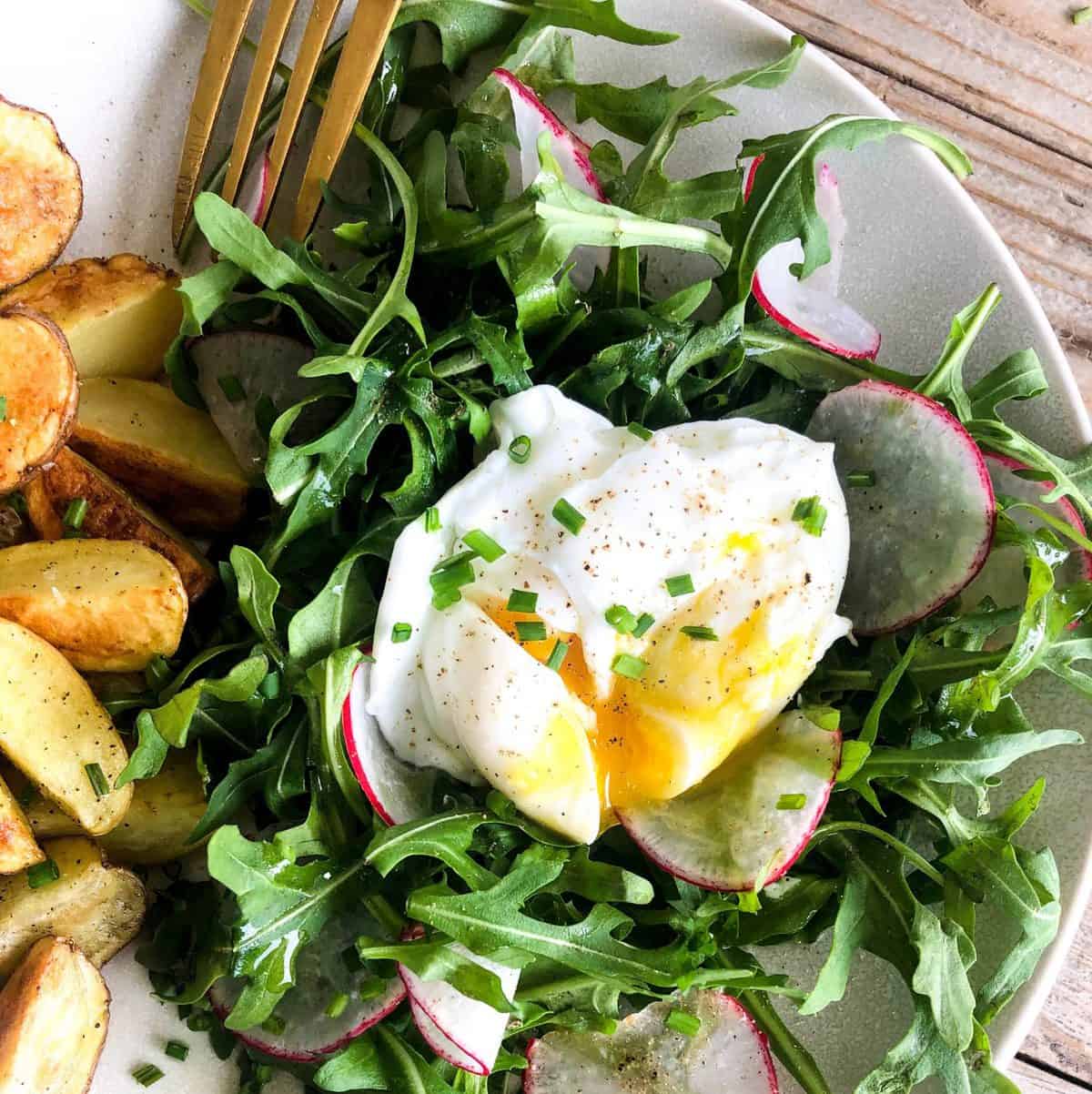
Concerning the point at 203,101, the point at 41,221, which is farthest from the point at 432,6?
the point at 41,221

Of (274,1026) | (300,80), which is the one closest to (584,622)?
(274,1026)

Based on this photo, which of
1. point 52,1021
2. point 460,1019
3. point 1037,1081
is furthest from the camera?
point 1037,1081

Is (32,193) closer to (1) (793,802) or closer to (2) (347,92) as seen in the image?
(2) (347,92)

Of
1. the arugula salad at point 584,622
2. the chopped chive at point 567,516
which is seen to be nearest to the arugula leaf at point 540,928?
the arugula salad at point 584,622

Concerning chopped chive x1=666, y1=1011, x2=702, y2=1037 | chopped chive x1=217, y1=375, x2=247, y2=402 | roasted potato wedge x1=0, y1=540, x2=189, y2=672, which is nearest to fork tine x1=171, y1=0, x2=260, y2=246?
chopped chive x1=217, y1=375, x2=247, y2=402

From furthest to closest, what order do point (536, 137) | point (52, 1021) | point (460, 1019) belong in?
point (536, 137) < point (460, 1019) < point (52, 1021)

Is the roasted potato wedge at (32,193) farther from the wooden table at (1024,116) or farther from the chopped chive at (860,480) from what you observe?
the wooden table at (1024,116)

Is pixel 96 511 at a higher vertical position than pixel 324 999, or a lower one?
higher

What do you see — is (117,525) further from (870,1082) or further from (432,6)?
(870,1082)
